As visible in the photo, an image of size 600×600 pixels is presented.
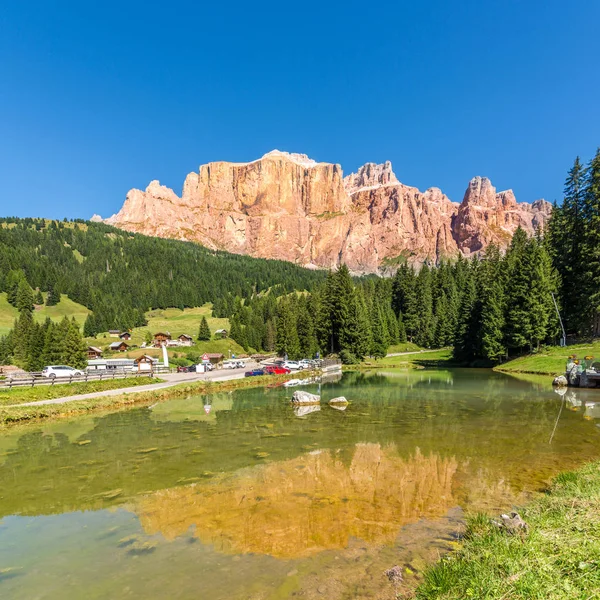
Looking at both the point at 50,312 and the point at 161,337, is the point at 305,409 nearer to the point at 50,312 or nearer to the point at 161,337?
the point at 161,337

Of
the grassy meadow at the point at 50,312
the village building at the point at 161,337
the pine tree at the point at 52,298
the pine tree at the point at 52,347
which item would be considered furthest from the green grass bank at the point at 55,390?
the pine tree at the point at 52,298

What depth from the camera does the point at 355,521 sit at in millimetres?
10695

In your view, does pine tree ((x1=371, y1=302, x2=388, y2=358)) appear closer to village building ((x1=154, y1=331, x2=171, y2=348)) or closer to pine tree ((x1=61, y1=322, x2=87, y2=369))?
pine tree ((x1=61, y1=322, x2=87, y2=369))

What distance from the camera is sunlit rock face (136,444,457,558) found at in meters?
9.95

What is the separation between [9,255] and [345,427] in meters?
231

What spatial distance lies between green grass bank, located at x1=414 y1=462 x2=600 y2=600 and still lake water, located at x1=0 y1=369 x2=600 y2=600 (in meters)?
1.07

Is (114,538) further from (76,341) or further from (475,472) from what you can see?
(76,341)

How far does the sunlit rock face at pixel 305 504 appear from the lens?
9953mm

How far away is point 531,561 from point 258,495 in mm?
8677


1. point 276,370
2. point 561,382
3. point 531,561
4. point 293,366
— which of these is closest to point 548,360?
point 561,382

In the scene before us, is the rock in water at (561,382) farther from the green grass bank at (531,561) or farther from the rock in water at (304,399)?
the green grass bank at (531,561)

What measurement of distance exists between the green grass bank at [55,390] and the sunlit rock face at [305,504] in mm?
30241

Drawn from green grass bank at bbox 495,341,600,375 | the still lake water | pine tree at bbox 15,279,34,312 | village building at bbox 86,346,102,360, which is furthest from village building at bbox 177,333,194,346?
the still lake water

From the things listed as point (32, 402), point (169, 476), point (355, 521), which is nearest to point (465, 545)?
point (355, 521)
